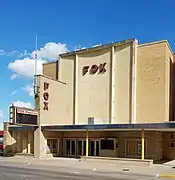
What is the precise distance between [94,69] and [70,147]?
31.2ft

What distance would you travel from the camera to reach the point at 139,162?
28.1 meters

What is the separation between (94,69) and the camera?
3956 centimetres

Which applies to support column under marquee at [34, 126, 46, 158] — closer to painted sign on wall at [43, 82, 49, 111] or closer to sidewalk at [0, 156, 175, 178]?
painted sign on wall at [43, 82, 49, 111]

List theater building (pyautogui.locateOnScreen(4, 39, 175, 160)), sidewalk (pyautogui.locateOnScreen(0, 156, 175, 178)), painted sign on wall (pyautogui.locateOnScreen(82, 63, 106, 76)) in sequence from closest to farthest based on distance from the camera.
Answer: sidewalk (pyautogui.locateOnScreen(0, 156, 175, 178))
theater building (pyautogui.locateOnScreen(4, 39, 175, 160))
painted sign on wall (pyautogui.locateOnScreen(82, 63, 106, 76))

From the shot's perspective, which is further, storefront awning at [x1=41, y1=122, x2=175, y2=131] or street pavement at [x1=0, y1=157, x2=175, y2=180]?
storefront awning at [x1=41, y1=122, x2=175, y2=131]

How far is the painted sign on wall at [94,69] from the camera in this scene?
38.9 m

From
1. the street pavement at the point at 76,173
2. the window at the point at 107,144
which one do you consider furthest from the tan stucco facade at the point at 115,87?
the street pavement at the point at 76,173

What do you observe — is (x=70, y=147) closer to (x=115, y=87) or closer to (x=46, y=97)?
(x=46, y=97)

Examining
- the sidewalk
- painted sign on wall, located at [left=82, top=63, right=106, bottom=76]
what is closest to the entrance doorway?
the sidewalk

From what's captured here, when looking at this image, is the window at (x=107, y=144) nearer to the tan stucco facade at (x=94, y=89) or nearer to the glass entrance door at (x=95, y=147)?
the glass entrance door at (x=95, y=147)

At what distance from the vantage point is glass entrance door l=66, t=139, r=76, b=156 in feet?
124

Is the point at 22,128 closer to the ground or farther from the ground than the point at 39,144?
farther from the ground

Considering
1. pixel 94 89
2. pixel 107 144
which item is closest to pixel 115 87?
pixel 94 89

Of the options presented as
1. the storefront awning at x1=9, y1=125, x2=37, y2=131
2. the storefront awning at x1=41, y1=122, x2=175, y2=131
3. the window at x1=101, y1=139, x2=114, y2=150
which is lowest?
the window at x1=101, y1=139, x2=114, y2=150
